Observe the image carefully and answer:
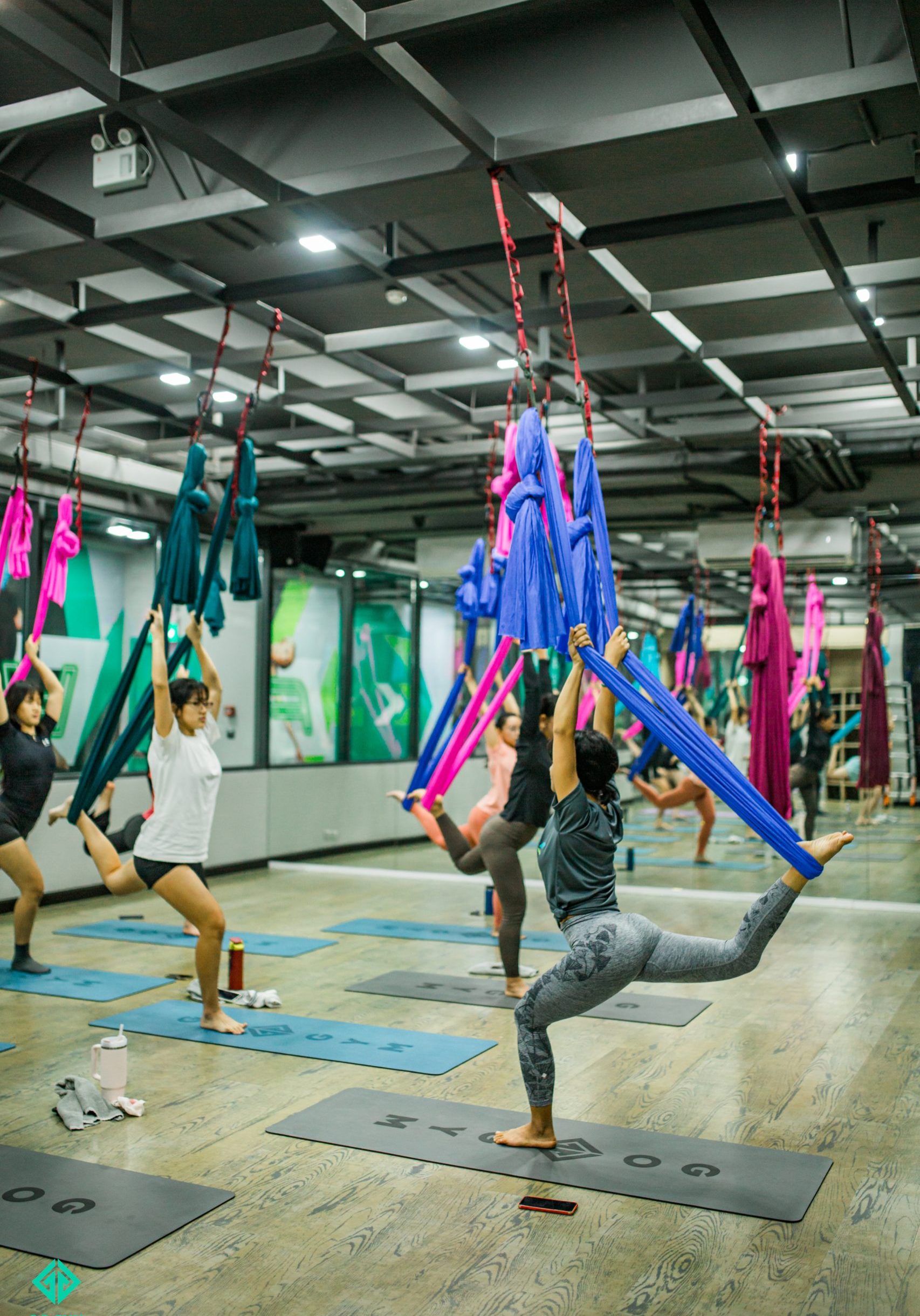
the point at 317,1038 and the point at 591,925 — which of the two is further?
the point at 317,1038

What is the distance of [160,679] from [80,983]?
78.8 inches

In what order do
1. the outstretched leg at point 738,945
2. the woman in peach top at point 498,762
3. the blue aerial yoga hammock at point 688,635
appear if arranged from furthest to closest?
the blue aerial yoga hammock at point 688,635 < the woman in peach top at point 498,762 < the outstretched leg at point 738,945

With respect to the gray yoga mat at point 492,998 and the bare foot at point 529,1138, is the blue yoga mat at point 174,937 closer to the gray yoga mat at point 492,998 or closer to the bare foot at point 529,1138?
the gray yoga mat at point 492,998

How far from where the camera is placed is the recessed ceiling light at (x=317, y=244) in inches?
186

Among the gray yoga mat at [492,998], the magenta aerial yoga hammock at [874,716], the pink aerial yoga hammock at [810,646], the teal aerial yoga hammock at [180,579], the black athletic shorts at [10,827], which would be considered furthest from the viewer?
the magenta aerial yoga hammock at [874,716]

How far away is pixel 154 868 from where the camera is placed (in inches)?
190

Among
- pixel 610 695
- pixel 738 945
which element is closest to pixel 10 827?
pixel 610 695

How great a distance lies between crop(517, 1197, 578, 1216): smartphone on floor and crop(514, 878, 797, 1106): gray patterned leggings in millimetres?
368

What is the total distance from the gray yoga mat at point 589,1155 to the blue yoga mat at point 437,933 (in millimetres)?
Answer: 2986

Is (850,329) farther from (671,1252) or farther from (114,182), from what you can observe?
(671,1252)

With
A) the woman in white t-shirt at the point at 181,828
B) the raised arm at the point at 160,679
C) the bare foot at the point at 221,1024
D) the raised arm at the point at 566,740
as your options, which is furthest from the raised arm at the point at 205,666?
the raised arm at the point at 566,740

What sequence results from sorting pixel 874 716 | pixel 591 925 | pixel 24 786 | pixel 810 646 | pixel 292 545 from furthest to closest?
1. pixel 292 545
2. pixel 874 716
3. pixel 810 646
4. pixel 24 786
5. pixel 591 925

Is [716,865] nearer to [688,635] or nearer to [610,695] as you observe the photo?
[688,635]

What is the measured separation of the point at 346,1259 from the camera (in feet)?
9.46
